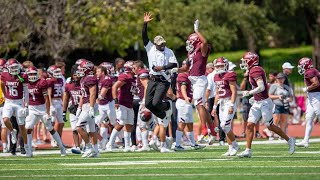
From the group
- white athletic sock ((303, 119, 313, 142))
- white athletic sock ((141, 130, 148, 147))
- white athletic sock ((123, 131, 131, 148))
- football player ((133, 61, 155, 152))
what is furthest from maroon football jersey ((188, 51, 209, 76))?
white athletic sock ((303, 119, 313, 142))

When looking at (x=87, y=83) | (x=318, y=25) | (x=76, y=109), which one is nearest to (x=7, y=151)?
(x=76, y=109)

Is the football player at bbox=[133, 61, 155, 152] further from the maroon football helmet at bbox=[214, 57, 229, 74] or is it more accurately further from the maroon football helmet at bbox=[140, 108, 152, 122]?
the maroon football helmet at bbox=[214, 57, 229, 74]

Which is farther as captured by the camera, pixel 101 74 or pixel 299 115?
pixel 299 115

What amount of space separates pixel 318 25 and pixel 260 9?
7877 mm

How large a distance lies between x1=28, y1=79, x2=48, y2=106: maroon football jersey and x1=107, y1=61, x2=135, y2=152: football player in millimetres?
1707


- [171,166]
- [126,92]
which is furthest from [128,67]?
[171,166]

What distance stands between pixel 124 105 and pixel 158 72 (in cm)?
209

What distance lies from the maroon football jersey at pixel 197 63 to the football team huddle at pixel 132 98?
0.06 feet

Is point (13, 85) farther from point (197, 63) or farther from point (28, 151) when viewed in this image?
point (197, 63)

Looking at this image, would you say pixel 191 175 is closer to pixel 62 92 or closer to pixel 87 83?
pixel 87 83

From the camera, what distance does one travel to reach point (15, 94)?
1984 cm

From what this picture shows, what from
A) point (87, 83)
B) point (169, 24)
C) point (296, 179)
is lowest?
point (296, 179)

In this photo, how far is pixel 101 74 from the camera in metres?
21.3

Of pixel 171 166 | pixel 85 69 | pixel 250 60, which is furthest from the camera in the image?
pixel 85 69
